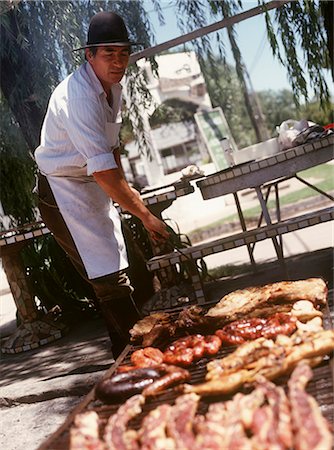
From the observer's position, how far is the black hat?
144 inches

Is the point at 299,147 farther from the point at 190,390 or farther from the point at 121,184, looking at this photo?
the point at 190,390

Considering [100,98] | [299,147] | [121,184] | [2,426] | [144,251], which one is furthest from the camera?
[144,251]

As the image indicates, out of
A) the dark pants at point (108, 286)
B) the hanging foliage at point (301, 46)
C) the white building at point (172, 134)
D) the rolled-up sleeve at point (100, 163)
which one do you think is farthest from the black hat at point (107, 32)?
the white building at point (172, 134)

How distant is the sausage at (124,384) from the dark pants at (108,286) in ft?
5.31

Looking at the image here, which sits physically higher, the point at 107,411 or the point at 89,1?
the point at 89,1

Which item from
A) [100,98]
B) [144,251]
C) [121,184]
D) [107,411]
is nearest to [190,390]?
[107,411]

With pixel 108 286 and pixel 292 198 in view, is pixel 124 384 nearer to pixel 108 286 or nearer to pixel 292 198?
pixel 108 286

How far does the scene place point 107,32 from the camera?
365cm

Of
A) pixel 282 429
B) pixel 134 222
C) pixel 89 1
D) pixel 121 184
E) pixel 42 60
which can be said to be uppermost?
pixel 89 1

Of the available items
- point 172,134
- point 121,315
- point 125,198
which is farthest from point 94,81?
point 172,134

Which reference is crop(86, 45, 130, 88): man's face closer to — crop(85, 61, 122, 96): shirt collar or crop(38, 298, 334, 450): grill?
crop(85, 61, 122, 96): shirt collar

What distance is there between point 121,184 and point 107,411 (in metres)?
1.47

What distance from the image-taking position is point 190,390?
2.49 m

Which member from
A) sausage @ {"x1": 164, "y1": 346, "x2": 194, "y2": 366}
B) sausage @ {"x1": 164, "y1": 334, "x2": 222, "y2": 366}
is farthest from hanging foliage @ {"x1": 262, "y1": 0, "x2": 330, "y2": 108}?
sausage @ {"x1": 164, "y1": 346, "x2": 194, "y2": 366}
